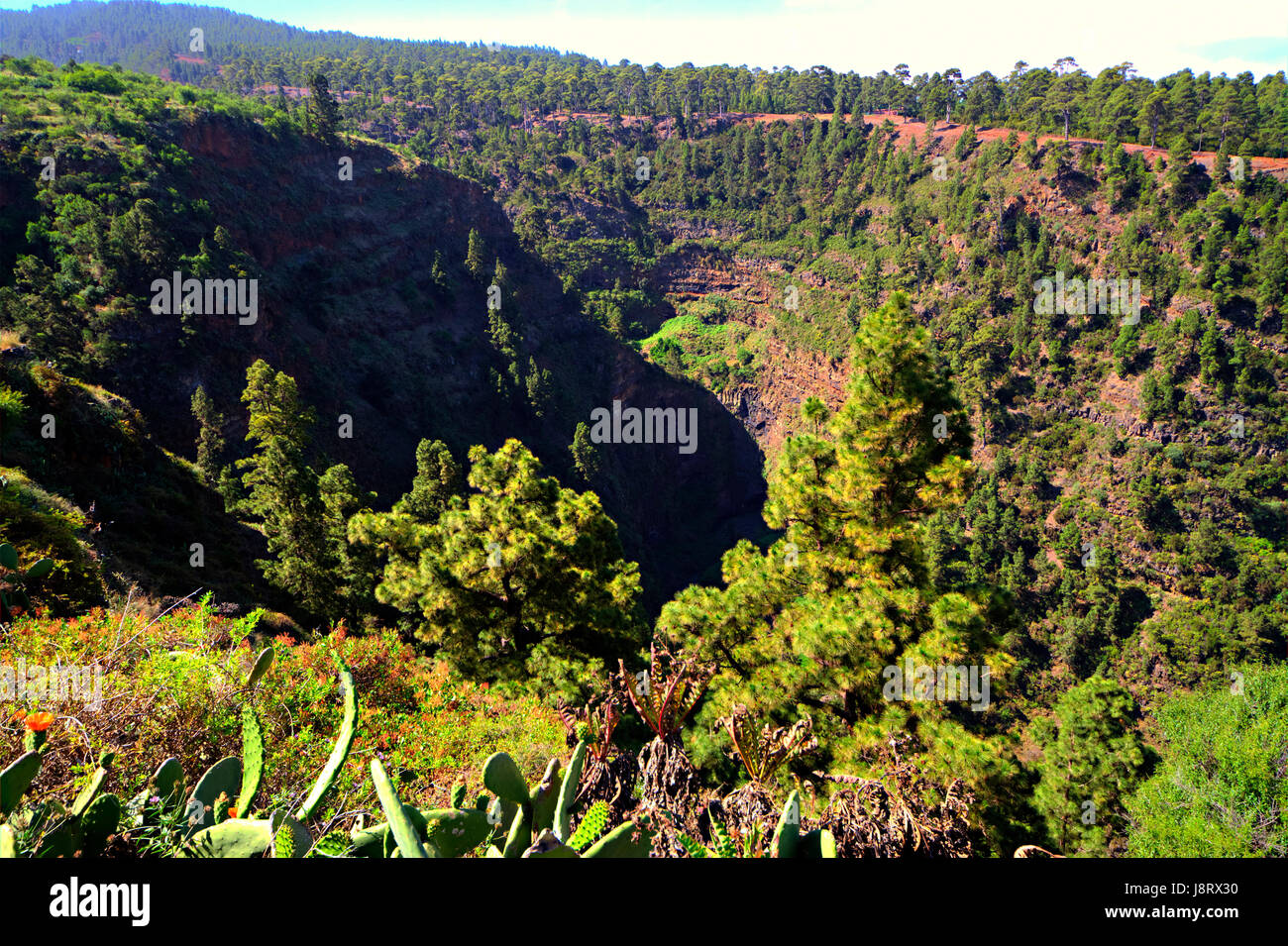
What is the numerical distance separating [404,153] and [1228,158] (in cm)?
7645

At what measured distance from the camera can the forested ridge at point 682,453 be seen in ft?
28.0

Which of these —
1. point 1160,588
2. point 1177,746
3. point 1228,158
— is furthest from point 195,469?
point 1228,158
